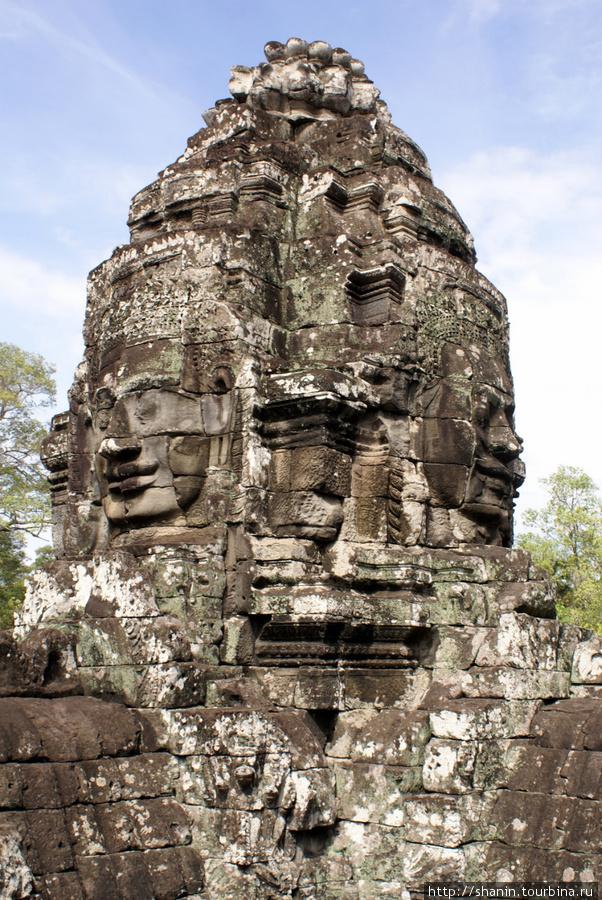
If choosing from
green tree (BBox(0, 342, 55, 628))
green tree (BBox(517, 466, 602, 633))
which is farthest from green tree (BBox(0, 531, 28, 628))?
green tree (BBox(517, 466, 602, 633))

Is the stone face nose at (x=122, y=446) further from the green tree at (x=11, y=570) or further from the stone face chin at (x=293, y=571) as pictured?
the green tree at (x=11, y=570)

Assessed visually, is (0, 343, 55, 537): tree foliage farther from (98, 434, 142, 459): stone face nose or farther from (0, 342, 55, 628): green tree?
(98, 434, 142, 459): stone face nose

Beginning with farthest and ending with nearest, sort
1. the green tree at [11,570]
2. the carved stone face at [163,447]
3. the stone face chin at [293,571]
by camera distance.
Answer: the green tree at [11,570] < the carved stone face at [163,447] < the stone face chin at [293,571]

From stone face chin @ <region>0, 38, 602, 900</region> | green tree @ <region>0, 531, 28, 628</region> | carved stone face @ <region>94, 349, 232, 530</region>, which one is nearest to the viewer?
stone face chin @ <region>0, 38, 602, 900</region>

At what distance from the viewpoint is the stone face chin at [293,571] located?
5.10 meters

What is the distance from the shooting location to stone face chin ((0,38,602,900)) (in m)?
5.10

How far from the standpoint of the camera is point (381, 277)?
7.03 m

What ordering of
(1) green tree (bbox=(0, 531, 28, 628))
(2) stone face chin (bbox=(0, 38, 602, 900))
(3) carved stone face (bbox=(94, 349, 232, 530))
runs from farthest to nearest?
1. (1) green tree (bbox=(0, 531, 28, 628))
2. (3) carved stone face (bbox=(94, 349, 232, 530))
3. (2) stone face chin (bbox=(0, 38, 602, 900))

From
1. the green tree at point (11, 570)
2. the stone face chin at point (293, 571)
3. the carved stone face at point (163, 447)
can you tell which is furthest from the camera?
the green tree at point (11, 570)

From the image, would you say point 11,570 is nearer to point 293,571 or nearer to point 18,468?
point 18,468

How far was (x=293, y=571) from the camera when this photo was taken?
6.07 meters

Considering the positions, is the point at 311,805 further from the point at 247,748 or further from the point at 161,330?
the point at 161,330

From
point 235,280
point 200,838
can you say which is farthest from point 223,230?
point 200,838

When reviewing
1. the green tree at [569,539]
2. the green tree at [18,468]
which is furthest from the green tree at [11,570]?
the green tree at [569,539]
